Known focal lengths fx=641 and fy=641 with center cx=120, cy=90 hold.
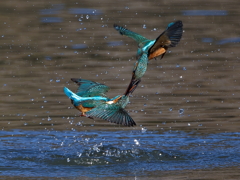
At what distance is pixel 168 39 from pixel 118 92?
2656 millimetres

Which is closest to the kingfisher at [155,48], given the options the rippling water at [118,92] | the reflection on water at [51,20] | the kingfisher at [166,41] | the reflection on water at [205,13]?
the kingfisher at [166,41]

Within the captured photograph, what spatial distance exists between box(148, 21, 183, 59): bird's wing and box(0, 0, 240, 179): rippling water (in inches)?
37.8

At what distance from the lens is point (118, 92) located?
23.1 feet

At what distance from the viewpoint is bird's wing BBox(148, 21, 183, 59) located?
4.42m

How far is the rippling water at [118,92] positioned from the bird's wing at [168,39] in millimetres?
959

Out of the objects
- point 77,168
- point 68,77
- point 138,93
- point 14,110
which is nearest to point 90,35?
point 68,77

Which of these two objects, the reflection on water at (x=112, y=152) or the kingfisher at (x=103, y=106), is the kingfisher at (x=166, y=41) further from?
the reflection on water at (x=112, y=152)

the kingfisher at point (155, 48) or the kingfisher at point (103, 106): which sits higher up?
the kingfisher at point (155, 48)

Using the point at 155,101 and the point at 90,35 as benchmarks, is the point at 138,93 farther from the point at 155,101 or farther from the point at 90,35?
the point at 90,35

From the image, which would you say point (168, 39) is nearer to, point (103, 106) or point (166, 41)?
point (166, 41)

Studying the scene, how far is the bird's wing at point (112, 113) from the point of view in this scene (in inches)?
173

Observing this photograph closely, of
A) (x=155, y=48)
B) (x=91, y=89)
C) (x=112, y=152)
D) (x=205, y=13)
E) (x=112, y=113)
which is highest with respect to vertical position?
(x=205, y=13)

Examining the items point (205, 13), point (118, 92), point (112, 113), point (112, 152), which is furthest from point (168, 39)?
point (205, 13)

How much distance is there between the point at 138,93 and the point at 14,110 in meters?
1.45
